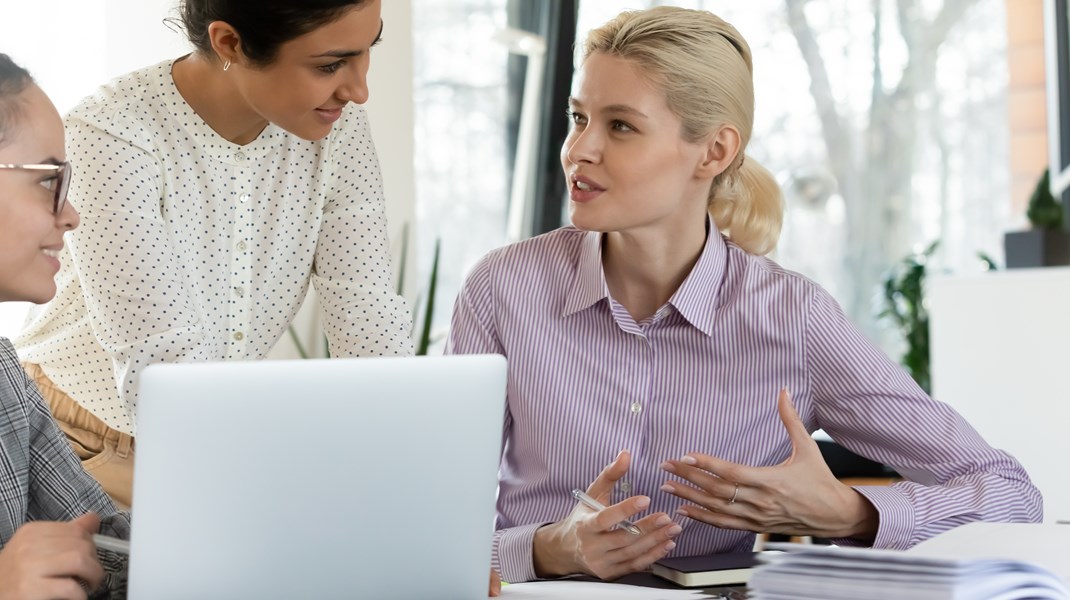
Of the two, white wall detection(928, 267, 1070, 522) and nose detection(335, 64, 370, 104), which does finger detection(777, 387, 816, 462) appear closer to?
nose detection(335, 64, 370, 104)

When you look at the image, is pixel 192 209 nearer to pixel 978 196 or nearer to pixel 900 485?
pixel 900 485

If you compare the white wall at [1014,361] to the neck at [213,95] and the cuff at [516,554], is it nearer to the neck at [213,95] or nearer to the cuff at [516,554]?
the cuff at [516,554]

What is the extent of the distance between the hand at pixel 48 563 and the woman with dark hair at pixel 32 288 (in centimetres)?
8

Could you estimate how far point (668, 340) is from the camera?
6.17ft

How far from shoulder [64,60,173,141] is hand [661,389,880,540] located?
92 centimetres

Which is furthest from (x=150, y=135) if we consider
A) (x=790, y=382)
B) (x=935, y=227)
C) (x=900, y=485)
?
(x=935, y=227)

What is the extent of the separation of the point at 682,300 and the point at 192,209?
762 mm

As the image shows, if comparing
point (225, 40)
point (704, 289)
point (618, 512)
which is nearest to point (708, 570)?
point (618, 512)

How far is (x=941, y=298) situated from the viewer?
3.72 m

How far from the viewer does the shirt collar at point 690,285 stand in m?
1.86

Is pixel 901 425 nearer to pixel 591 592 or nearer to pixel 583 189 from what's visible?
pixel 583 189

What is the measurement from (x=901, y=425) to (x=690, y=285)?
0.39 m

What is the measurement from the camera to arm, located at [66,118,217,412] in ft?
5.29

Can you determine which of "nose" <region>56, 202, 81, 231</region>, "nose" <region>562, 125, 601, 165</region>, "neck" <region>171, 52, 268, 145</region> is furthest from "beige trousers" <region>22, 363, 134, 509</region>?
"nose" <region>562, 125, 601, 165</region>
